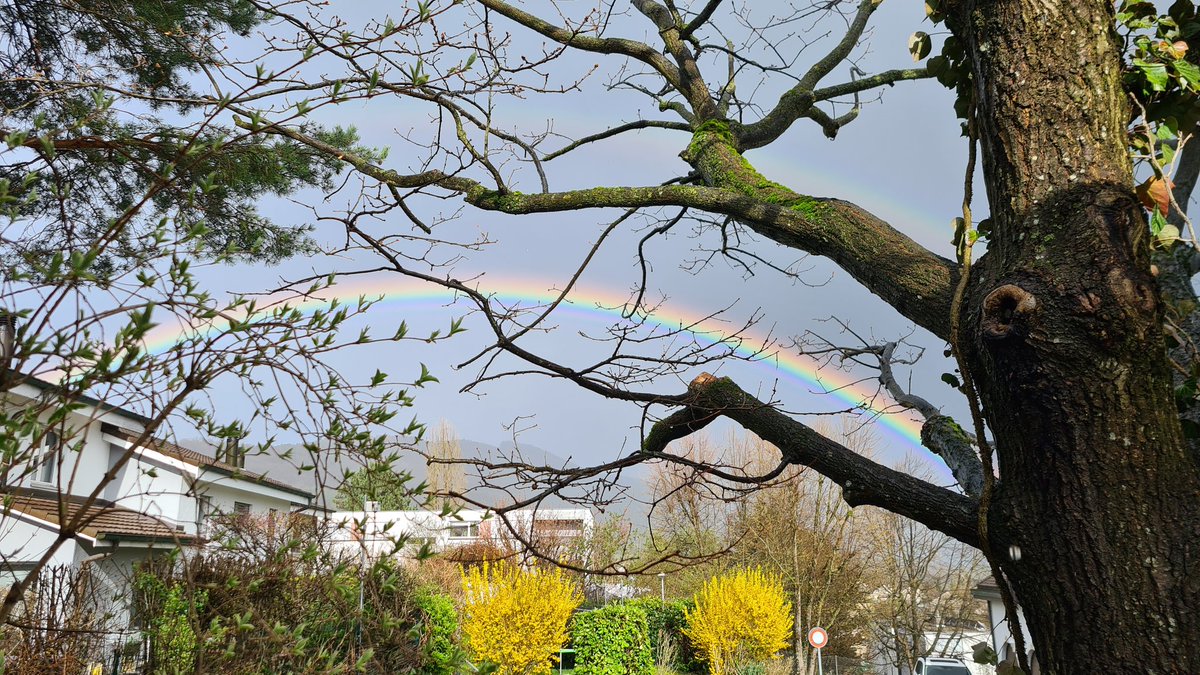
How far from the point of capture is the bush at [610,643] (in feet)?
48.5

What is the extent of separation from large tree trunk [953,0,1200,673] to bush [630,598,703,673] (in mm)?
16000

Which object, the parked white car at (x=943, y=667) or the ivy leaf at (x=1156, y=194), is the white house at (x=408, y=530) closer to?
the ivy leaf at (x=1156, y=194)

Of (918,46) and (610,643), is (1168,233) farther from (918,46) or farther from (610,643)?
(610,643)

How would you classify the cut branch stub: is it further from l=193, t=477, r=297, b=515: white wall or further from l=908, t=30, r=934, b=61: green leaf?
l=193, t=477, r=297, b=515: white wall

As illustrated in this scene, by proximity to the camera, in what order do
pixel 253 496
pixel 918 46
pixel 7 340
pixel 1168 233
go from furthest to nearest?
pixel 253 496 < pixel 918 46 < pixel 1168 233 < pixel 7 340

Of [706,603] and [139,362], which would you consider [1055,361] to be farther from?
[706,603]

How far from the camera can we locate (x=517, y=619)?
12.3 meters

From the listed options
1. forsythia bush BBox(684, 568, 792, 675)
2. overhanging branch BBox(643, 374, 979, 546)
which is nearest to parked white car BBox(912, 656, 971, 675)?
forsythia bush BBox(684, 568, 792, 675)

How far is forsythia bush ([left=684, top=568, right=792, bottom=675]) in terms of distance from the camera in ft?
49.0

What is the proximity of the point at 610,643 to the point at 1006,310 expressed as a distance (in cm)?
1442

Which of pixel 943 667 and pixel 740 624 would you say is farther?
pixel 943 667

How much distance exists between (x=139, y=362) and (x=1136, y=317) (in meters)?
1.75

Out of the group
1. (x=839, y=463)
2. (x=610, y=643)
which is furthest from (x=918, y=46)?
(x=610, y=643)

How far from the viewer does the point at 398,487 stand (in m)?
1.61
